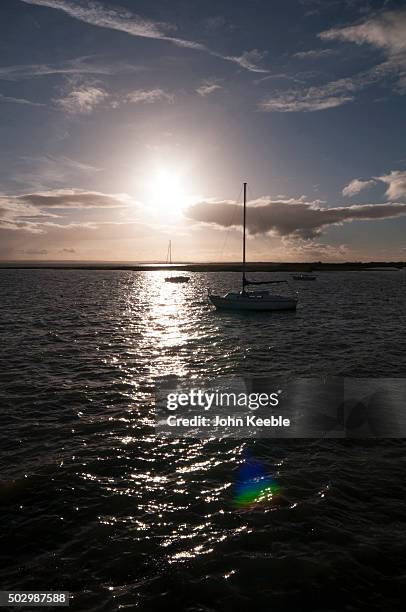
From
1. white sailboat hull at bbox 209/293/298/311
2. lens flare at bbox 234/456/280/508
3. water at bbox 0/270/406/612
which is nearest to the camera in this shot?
water at bbox 0/270/406/612

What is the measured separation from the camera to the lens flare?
10398 mm

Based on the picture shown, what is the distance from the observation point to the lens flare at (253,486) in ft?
34.1

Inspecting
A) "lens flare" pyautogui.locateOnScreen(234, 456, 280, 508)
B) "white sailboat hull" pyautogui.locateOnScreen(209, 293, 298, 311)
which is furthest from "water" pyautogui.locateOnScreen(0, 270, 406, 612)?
"white sailboat hull" pyautogui.locateOnScreen(209, 293, 298, 311)

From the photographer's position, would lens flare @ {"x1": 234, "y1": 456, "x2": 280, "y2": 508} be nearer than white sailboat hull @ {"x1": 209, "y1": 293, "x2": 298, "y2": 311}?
Yes

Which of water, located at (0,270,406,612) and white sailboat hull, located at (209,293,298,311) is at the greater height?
white sailboat hull, located at (209,293,298,311)

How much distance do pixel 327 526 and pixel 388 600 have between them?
6.95ft

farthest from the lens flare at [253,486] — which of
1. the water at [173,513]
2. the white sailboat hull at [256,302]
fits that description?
the white sailboat hull at [256,302]

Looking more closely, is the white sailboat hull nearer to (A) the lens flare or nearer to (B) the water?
(B) the water

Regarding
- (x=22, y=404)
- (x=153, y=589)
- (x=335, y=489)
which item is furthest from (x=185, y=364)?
(x=153, y=589)

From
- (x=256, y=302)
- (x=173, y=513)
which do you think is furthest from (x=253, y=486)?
(x=256, y=302)

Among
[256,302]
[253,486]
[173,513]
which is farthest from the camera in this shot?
[256,302]

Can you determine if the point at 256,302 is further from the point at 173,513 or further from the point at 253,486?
the point at 173,513

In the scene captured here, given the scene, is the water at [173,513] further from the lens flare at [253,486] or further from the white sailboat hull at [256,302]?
the white sailboat hull at [256,302]

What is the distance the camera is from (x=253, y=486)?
11.1 m
